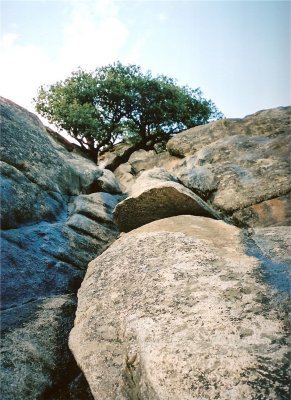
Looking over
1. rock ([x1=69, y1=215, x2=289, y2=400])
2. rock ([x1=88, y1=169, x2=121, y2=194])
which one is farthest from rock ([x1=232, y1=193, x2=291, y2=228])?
rock ([x1=88, y1=169, x2=121, y2=194])

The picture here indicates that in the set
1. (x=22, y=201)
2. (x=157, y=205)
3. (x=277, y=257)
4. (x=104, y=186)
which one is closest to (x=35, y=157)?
(x=22, y=201)

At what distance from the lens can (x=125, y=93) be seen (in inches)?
928

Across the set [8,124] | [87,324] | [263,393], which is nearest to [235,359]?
[263,393]

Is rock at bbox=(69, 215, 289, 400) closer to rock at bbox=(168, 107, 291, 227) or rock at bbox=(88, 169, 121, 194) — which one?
rock at bbox=(168, 107, 291, 227)

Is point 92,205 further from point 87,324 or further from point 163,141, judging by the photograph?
point 163,141

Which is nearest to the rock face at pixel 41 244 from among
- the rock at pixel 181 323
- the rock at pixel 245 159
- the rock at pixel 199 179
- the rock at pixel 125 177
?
the rock at pixel 181 323

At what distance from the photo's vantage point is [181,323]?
5.08 meters

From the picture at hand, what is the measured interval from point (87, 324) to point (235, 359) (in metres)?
3.20

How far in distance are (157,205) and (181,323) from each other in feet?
14.8

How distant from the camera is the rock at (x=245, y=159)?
10.5m

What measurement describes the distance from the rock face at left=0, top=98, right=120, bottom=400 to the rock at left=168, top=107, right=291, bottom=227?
170 inches

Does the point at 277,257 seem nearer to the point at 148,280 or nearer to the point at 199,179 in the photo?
the point at 148,280

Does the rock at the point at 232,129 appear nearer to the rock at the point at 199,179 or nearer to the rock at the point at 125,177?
the rock at the point at 199,179

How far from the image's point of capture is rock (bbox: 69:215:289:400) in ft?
13.5
